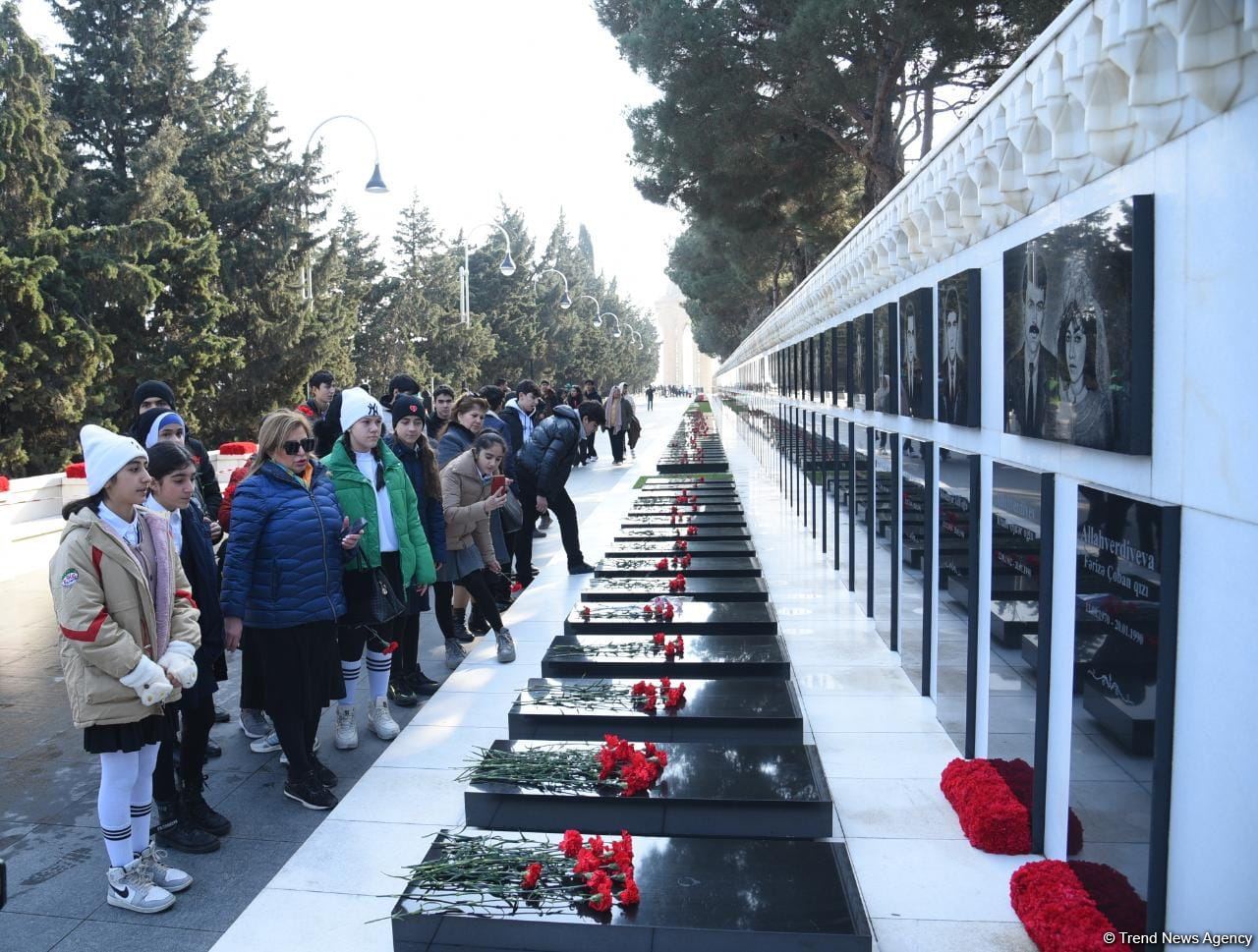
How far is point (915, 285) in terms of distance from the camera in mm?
6664

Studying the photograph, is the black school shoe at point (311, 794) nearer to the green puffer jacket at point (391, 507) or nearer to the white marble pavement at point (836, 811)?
the white marble pavement at point (836, 811)

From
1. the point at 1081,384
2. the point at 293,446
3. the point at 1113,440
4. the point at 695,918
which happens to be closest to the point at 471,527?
the point at 293,446

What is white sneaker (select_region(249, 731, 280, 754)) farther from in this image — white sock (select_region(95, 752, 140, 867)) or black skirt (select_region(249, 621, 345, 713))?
white sock (select_region(95, 752, 140, 867))

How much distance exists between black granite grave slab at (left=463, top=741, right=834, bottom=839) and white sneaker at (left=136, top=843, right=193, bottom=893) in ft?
3.90

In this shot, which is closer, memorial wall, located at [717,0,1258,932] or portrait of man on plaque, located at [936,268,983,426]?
memorial wall, located at [717,0,1258,932]

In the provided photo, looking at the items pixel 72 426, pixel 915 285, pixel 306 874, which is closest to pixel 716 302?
pixel 72 426

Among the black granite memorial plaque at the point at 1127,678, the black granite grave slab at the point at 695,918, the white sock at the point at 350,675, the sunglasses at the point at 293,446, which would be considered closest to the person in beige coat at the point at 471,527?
the white sock at the point at 350,675

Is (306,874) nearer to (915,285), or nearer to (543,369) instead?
(915,285)

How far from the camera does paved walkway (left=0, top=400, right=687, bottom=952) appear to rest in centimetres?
388

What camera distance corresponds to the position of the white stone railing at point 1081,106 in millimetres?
2740

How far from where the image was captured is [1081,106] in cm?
364

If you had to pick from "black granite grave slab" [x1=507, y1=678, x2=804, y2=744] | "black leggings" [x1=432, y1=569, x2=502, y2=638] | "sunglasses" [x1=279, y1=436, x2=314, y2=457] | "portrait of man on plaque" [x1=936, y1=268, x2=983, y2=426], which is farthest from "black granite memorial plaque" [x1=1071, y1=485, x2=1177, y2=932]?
"black leggings" [x1=432, y1=569, x2=502, y2=638]

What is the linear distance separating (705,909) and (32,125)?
20.5 m

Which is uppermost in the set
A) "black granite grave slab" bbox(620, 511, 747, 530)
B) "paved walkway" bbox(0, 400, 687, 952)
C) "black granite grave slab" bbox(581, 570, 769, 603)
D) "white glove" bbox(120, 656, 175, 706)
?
"white glove" bbox(120, 656, 175, 706)
